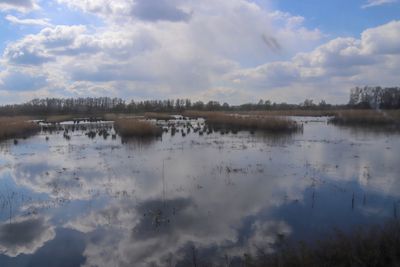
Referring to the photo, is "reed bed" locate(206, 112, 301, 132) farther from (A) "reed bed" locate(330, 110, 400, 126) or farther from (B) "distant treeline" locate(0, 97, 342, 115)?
(B) "distant treeline" locate(0, 97, 342, 115)

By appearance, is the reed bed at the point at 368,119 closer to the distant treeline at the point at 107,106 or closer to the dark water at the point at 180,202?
the dark water at the point at 180,202

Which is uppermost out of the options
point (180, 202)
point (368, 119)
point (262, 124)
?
point (368, 119)

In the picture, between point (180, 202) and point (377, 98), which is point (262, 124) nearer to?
point (180, 202)

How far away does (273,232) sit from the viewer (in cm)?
705

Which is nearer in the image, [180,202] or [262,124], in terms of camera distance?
[180,202]

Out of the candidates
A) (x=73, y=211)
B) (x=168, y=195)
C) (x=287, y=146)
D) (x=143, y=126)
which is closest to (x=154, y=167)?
(x=168, y=195)

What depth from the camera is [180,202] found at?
927cm

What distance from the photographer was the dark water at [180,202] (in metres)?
6.58

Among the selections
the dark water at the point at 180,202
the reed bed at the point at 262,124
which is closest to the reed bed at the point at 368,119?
the reed bed at the point at 262,124

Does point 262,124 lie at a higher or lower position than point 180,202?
higher

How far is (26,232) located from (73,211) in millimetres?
1441

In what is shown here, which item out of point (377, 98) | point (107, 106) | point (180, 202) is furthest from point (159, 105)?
point (180, 202)

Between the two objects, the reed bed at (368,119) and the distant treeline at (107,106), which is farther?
the distant treeline at (107,106)

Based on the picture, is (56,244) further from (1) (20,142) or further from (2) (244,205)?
(1) (20,142)
